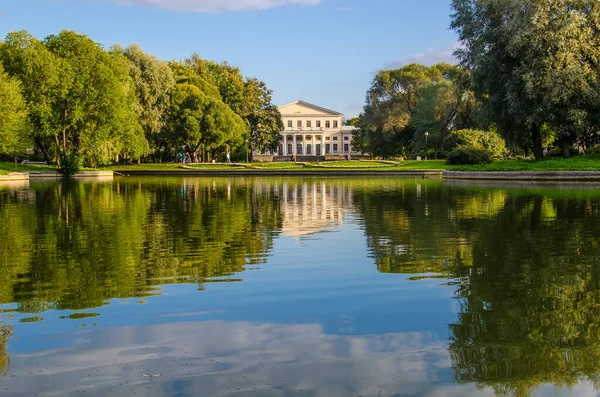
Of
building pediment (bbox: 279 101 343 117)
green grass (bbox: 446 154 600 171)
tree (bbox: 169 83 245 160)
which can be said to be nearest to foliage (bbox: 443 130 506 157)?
green grass (bbox: 446 154 600 171)

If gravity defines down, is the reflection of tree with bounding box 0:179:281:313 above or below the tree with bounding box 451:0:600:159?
below

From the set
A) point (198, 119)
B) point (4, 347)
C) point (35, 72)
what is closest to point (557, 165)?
point (4, 347)

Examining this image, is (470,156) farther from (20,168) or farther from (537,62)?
(20,168)

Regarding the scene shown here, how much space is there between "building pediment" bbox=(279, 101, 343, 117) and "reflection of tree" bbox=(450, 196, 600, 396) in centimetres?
12211

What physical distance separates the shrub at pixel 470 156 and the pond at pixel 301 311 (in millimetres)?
34732

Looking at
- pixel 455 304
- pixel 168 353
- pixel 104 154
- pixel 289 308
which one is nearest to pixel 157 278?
pixel 289 308

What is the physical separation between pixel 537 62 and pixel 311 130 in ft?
324

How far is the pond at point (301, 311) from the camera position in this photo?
4.91 m

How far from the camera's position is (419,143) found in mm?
72688

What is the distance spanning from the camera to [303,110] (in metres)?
134

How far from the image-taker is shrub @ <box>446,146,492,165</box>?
48.2 metres

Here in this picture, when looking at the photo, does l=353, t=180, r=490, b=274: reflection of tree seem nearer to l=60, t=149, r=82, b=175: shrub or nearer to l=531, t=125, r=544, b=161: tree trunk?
l=531, t=125, r=544, b=161: tree trunk

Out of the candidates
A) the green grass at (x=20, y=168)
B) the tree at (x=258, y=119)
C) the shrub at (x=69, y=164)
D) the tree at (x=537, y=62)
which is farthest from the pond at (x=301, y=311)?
the tree at (x=258, y=119)

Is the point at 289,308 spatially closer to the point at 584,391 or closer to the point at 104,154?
the point at 584,391
